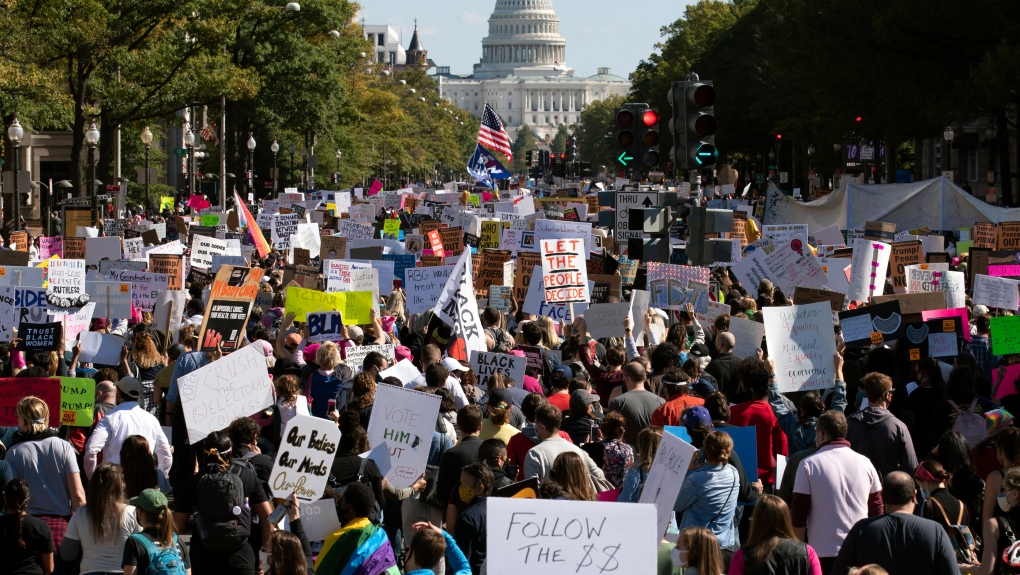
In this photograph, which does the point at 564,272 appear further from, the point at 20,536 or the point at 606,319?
the point at 20,536

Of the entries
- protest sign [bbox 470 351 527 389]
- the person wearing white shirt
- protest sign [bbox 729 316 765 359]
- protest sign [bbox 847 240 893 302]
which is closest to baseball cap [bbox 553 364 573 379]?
protest sign [bbox 470 351 527 389]

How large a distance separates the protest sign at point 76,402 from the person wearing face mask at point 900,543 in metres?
4.97

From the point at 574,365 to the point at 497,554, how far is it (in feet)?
20.6

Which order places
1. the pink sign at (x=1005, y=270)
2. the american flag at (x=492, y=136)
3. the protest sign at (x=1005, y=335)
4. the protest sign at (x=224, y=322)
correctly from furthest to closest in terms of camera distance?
1. the american flag at (x=492, y=136)
2. the pink sign at (x=1005, y=270)
3. the protest sign at (x=224, y=322)
4. the protest sign at (x=1005, y=335)

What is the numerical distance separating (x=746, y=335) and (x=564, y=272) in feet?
10.9

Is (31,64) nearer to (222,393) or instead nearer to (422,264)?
(422,264)

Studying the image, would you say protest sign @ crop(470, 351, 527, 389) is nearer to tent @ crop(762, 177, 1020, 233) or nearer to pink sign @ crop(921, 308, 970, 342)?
pink sign @ crop(921, 308, 970, 342)

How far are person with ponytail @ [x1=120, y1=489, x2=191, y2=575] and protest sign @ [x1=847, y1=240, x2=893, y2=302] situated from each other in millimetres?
10102

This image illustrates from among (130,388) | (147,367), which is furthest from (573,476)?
(147,367)

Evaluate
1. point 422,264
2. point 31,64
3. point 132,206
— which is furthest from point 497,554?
point 132,206

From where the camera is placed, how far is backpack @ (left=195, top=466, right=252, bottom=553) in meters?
7.55

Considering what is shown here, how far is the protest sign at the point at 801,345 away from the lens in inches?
406

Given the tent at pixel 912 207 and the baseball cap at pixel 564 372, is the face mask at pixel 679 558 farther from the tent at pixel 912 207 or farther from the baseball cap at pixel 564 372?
the tent at pixel 912 207

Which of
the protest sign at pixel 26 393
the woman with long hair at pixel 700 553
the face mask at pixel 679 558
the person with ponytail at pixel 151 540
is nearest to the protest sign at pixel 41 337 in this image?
the protest sign at pixel 26 393
